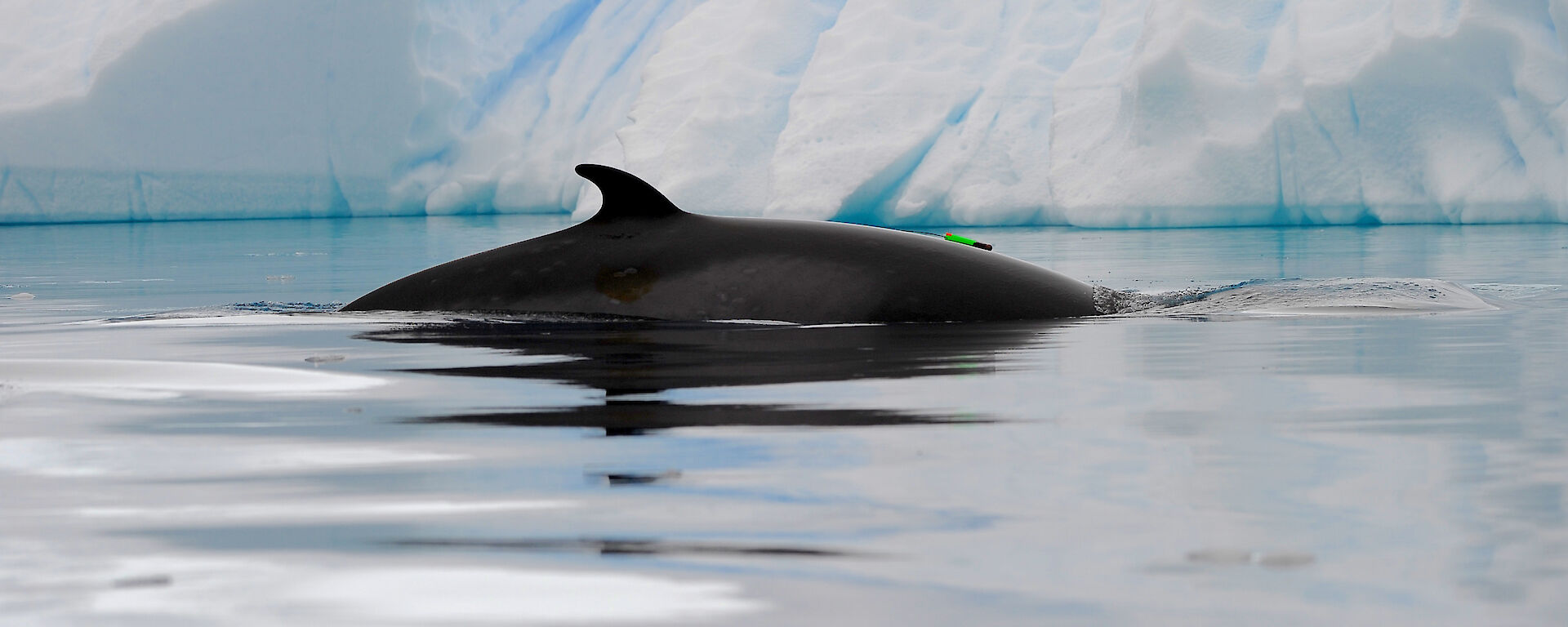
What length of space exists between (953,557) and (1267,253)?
1553cm

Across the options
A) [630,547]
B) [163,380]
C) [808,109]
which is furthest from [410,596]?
[808,109]

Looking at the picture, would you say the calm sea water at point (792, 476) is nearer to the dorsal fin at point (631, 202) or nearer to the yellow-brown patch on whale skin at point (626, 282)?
the yellow-brown patch on whale skin at point (626, 282)

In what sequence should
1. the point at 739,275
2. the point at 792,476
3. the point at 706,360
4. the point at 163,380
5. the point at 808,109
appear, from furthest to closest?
the point at 808,109, the point at 739,275, the point at 706,360, the point at 163,380, the point at 792,476

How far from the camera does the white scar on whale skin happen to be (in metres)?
4.65

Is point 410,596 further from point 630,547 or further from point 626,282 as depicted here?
point 626,282

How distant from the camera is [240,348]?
622cm

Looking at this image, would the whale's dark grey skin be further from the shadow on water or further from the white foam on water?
the white foam on water

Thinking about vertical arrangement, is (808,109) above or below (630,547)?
above

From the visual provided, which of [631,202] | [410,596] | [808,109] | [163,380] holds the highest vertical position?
[808,109]

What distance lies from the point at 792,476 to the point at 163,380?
9.13ft

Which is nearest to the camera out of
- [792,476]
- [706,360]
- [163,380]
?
[792,476]

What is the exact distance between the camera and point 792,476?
2.98 m

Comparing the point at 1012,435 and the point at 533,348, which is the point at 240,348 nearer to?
the point at 533,348

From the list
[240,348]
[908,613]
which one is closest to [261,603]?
[908,613]
